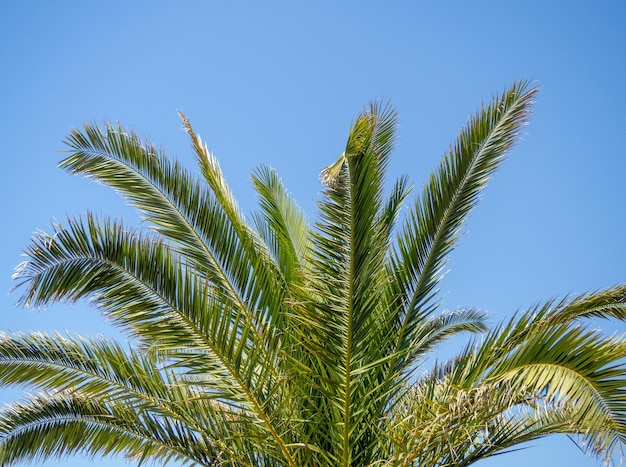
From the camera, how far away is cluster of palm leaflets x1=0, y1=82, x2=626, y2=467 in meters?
6.04

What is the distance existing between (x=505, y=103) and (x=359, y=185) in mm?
1672

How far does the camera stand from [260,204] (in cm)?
900

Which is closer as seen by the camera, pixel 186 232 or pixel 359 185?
pixel 359 185

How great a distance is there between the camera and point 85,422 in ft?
23.4

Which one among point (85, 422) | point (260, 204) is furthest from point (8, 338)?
point (260, 204)

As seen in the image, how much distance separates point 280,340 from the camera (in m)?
6.57

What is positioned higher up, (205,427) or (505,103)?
(505,103)

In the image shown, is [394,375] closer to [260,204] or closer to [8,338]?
[260,204]

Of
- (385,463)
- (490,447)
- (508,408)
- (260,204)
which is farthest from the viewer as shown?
(260,204)

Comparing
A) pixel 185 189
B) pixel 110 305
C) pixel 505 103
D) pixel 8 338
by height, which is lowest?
pixel 8 338

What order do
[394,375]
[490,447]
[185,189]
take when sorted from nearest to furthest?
[490,447]
[394,375]
[185,189]

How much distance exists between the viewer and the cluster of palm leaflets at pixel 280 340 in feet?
19.8

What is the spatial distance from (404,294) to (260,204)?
2.60 m

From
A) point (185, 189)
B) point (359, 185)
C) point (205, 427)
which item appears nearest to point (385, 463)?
point (205, 427)
